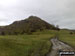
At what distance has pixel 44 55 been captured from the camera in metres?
43.2

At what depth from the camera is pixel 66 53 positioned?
29.1 meters

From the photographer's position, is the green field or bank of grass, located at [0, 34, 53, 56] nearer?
bank of grass, located at [0, 34, 53, 56]

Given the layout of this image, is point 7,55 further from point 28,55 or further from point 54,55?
point 54,55

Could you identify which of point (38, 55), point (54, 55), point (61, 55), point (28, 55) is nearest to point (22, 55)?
point (28, 55)

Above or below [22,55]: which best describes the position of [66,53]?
above

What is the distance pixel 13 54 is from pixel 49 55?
9577 millimetres

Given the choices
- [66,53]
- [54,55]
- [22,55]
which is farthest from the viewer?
[22,55]

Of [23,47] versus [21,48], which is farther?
[23,47]

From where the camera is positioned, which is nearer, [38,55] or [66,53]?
[66,53]

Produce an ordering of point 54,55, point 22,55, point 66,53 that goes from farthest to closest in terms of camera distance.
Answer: point 22,55 < point 54,55 < point 66,53

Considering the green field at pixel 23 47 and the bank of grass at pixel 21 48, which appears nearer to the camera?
the bank of grass at pixel 21 48

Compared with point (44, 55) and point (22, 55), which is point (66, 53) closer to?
point (44, 55)

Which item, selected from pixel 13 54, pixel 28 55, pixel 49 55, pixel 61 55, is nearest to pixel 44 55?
pixel 49 55

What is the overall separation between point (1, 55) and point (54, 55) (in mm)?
13030
